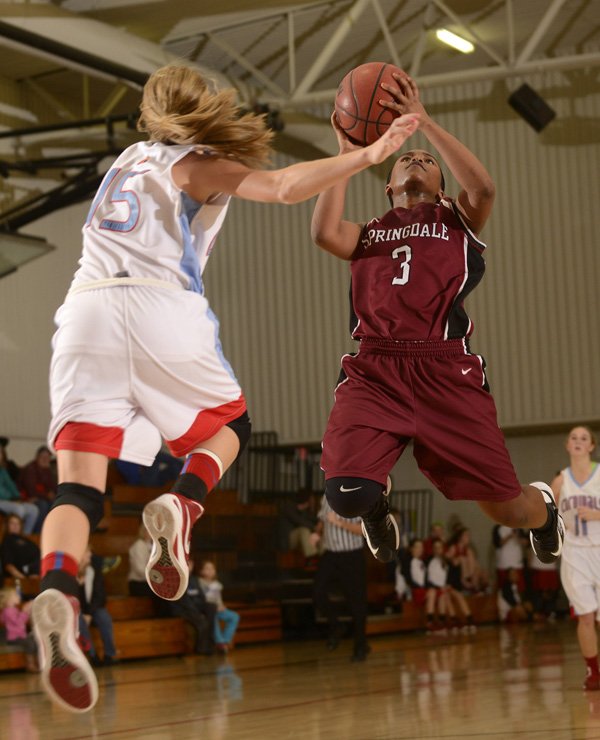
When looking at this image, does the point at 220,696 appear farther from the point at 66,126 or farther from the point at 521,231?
the point at 521,231

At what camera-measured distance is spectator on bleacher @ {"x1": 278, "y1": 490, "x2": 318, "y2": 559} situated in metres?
14.5

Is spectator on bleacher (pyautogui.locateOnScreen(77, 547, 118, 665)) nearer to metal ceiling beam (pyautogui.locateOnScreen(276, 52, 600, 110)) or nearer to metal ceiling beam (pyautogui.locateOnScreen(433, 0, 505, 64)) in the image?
metal ceiling beam (pyautogui.locateOnScreen(276, 52, 600, 110))

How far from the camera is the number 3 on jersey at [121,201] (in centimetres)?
363

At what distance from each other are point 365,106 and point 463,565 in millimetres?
14232

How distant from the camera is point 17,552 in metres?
11.9

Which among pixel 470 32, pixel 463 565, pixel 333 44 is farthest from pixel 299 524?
pixel 470 32

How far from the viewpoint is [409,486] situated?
20172mm

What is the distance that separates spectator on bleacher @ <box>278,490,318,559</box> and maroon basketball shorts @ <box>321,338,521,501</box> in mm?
9136

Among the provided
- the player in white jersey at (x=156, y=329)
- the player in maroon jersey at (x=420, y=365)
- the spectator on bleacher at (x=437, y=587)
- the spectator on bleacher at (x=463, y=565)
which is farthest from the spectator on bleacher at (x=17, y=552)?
the player in white jersey at (x=156, y=329)

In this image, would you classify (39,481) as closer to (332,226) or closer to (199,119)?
(332,226)

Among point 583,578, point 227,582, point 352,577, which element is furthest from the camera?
point 227,582

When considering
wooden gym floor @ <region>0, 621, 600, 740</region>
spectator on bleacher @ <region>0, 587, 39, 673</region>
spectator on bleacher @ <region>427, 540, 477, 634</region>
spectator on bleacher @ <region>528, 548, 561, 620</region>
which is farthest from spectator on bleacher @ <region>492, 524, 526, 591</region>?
spectator on bleacher @ <region>0, 587, 39, 673</region>

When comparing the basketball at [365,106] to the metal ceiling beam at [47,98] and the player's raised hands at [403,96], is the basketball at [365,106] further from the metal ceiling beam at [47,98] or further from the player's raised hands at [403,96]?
the metal ceiling beam at [47,98]

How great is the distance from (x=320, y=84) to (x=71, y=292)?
51.5 feet
